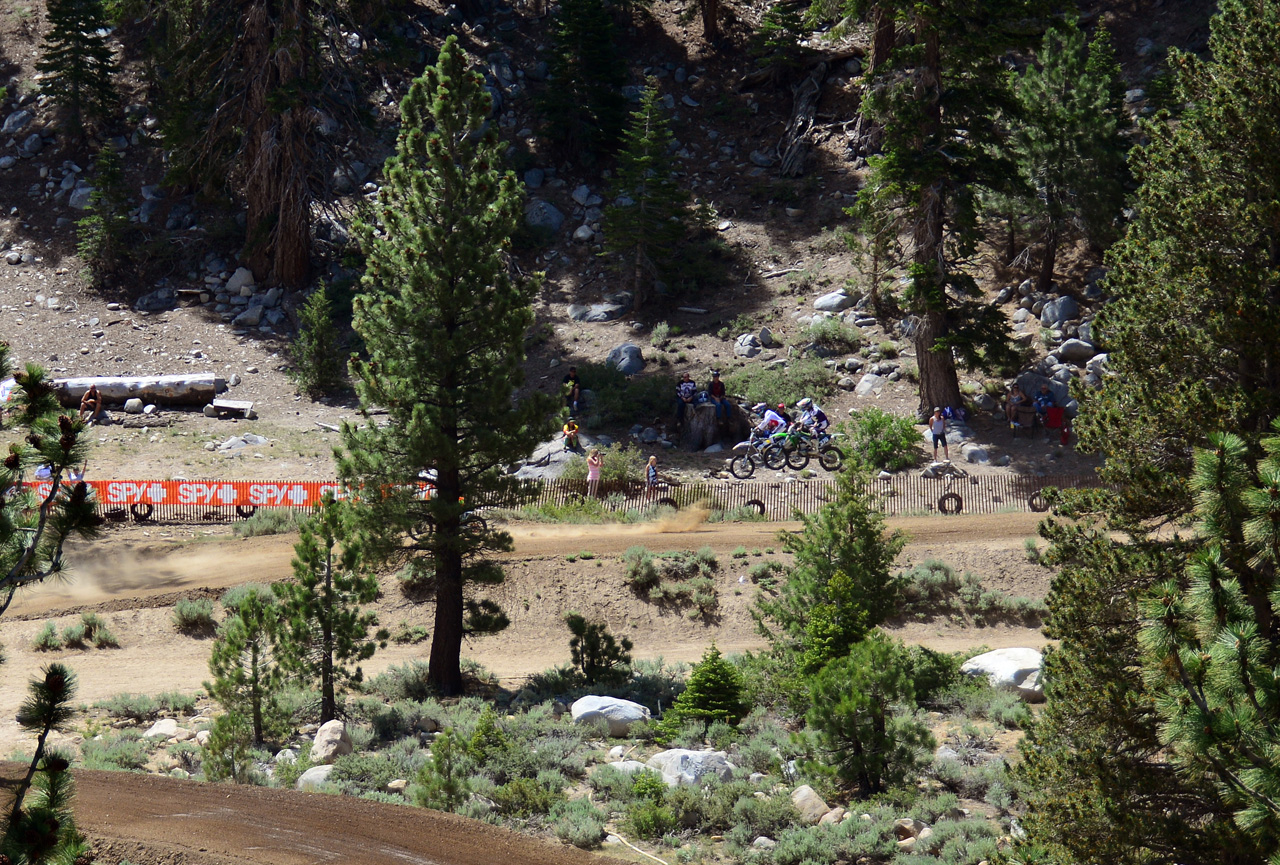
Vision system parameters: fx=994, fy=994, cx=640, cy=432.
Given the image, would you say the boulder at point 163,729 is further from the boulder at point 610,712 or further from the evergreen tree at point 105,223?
the evergreen tree at point 105,223

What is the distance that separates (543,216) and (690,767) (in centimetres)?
3358

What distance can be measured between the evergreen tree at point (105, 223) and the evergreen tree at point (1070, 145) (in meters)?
34.2

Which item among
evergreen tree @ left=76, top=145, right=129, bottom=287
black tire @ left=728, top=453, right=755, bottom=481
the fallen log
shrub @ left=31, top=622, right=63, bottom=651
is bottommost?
shrub @ left=31, top=622, right=63, bottom=651

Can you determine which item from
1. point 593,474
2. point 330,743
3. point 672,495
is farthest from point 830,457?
point 330,743

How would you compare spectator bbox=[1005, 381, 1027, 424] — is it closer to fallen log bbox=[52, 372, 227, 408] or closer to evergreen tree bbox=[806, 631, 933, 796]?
evergreen tree bbox=[806, 631, 933, 796]

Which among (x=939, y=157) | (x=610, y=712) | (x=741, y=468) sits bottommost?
(x=610, y=712)

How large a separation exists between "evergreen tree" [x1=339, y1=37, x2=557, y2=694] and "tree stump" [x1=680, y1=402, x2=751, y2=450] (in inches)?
604

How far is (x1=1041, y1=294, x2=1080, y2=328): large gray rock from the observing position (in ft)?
111

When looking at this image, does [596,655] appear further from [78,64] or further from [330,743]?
[78,64]

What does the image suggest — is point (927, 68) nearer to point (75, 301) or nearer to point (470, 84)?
point (470, 84)

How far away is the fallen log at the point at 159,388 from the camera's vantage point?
33688 mm

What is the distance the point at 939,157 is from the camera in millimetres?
28797

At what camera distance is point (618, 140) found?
4428cm

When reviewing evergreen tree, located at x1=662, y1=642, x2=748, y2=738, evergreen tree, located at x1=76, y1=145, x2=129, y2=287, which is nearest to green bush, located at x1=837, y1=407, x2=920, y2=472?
evergreen tree, located at x1=662, y1=642, x2=748, y2=738
